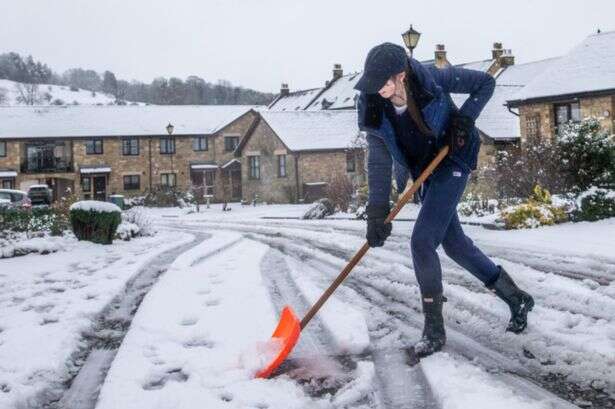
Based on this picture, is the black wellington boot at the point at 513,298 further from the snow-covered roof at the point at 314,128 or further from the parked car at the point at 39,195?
the parked car at the point at 39,195

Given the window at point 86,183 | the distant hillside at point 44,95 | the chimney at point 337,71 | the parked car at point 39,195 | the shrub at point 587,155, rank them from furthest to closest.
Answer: the distant hillside at point 44,95 → the chimney at point 337,71 → the window at point 86,183 → the parked car at point 39,195 → the shrub at point 587,155

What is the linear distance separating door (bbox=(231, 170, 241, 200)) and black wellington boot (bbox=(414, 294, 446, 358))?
122 feet

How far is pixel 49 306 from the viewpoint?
4844 mm

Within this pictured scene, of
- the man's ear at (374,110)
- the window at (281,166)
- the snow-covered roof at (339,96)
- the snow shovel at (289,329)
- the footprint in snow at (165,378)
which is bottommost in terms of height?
the footprint in snow at (165,378)

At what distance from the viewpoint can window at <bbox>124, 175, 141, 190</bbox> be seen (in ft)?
128

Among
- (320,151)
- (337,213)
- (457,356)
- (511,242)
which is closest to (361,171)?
(320,151)

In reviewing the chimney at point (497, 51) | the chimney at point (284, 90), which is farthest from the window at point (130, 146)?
the chimney at point (497, 51)

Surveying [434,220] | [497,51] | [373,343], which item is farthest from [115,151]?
[434,220]

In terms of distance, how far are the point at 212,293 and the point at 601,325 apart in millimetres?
3183

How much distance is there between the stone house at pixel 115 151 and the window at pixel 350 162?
32.6ft

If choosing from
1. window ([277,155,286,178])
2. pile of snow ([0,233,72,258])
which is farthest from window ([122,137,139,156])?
pile of snow ([0,233,72,258])

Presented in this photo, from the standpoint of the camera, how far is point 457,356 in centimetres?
314

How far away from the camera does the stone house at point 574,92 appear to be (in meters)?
19.1

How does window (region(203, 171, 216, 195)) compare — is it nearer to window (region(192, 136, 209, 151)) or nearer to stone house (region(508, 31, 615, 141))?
window (region(192, 136, 209, 151))
